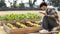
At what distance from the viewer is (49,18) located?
5492mm

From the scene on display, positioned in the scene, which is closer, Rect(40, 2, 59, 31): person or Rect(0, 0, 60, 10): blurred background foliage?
Rect(40, 2, 59, 31): person

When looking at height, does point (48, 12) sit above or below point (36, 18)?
above

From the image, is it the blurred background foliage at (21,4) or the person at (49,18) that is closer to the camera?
the person at (49,18)

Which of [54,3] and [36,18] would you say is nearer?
[36,18]

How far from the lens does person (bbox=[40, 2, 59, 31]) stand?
17.4 ft

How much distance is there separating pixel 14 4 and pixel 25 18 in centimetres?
222

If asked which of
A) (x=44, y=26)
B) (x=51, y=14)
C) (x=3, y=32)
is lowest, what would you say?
(x=3, y=32)

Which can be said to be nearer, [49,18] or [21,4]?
[49,18]

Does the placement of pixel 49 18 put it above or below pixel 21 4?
above

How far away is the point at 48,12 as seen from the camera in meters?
5.34

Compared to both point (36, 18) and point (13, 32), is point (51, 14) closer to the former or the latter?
point (13, 32)

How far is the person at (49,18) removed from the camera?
530 centimetres

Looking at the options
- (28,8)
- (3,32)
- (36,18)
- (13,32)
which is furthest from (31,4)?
(13,32)

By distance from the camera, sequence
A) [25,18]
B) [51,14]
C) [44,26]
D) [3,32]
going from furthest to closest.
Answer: [25,18] < [3,32] < [44,26] < [51,14]
